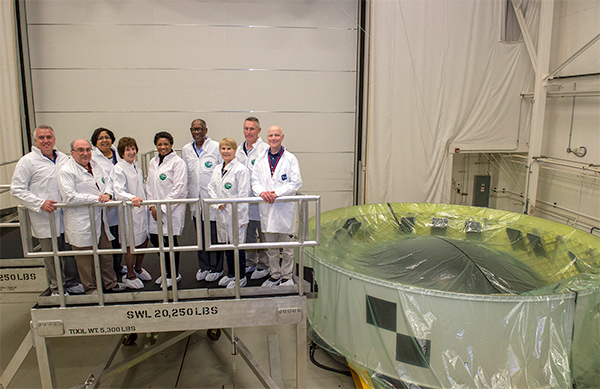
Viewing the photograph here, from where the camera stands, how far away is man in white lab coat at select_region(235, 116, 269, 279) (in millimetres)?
4676

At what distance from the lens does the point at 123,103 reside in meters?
8.69

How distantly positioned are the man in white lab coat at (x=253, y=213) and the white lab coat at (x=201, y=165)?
0.33 metres

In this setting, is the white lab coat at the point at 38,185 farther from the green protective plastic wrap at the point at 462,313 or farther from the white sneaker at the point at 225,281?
the green protective plastic wrap at the point at 462,313

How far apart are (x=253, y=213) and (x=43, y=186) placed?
6.69 ft

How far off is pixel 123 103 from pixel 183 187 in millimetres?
5134

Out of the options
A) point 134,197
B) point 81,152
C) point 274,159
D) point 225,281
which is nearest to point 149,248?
point 134,197

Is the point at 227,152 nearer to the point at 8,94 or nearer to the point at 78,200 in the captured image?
the point at 78,200

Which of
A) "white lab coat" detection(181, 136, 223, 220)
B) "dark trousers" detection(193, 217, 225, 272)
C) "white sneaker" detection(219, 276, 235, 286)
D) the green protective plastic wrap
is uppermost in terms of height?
"white lab coat" detection(181, 136, 223, 220)

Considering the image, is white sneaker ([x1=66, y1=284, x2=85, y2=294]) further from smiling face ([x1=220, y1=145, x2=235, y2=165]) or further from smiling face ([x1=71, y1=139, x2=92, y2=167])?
smiling face ([x1=220, y1=145, x2=235, y2=165])

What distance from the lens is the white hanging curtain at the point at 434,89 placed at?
880 centimetres

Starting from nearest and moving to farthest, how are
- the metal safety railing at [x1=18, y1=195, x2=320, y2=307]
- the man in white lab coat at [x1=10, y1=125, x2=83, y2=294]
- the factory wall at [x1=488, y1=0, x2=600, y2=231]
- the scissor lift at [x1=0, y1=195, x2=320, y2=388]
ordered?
the metal safety railing at [x1=18, y1=195, x2=320, y2=307]
the scissor lift at [x1=0, y1=195, x2=320, y2=388]
the man in white lab coat at [x1=10, y1=125, x2=83, y2=294]
the factory wall at [x1=488, y1=0, x2=600, y2=231]

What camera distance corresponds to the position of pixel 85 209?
3869 mm

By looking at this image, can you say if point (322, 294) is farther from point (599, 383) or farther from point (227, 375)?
point (599, 383)

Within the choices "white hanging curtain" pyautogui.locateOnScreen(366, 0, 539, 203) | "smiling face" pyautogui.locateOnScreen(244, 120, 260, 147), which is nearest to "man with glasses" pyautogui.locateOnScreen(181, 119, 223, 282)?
"smiling face" pyautogui.locateOnScreen(244, 120, 260, 147)
